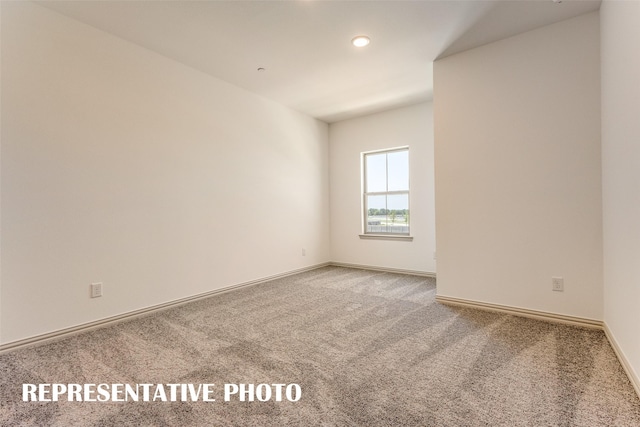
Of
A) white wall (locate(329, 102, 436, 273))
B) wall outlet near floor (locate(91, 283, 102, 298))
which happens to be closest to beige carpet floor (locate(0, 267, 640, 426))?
wall outlet near floor (locate(91, 283, 102, 298))

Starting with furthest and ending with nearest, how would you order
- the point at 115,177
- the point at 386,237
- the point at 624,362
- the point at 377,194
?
the point at 377,194, the point at 386,237, the point at 115,177, the point at 624,362

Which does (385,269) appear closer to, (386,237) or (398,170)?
(386,237)

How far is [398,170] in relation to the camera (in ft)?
16.1

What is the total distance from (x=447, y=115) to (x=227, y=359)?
9.92ft

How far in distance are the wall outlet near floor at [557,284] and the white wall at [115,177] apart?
323cm

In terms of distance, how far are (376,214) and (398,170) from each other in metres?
0.82

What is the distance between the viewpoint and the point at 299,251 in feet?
16.0

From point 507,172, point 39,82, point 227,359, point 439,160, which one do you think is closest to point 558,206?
point 507,172

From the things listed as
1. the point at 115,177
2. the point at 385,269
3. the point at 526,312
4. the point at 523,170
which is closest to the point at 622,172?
the point at 523,170

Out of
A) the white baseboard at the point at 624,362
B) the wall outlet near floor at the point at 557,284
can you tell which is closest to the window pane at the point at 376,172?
the wall outlet near floor at the point at 557,284

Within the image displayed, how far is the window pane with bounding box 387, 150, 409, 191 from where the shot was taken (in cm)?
481

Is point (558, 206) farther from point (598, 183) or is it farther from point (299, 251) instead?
point (299, 251)

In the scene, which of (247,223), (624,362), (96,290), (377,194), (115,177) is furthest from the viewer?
(377,194)

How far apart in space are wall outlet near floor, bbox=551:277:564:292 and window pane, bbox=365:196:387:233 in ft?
8.49
